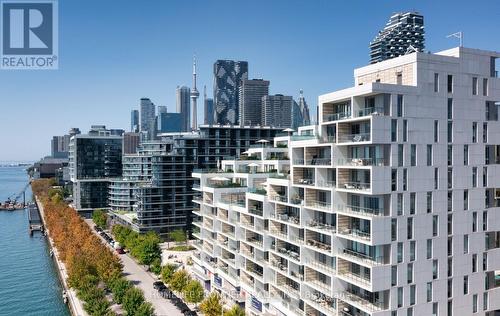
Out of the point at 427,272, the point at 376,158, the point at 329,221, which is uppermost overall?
the point at 376,158

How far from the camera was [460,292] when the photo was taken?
42438 millimetres

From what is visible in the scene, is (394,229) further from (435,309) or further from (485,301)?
(485,301)

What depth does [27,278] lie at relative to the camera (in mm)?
82250

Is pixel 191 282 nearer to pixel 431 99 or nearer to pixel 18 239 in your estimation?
pixel 431 99

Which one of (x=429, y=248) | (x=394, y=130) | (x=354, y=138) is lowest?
(x=429, y=248)

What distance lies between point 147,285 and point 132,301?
58.7 ft

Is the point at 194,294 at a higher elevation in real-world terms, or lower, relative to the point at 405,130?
lower

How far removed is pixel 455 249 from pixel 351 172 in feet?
41.9

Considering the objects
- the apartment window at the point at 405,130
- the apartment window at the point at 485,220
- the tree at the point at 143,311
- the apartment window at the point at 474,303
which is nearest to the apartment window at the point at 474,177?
the apartment window at the point at 485,220

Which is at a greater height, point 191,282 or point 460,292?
point 460,292

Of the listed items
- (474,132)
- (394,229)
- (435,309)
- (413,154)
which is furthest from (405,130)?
(435,309)

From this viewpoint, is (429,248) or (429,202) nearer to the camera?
(429,202)

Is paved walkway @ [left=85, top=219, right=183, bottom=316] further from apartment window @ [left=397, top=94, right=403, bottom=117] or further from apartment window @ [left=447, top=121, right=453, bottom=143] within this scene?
apartment window @ [left=447, top=121, right=453, bottom=143]

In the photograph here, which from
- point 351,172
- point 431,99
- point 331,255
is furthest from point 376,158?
point 331,255
